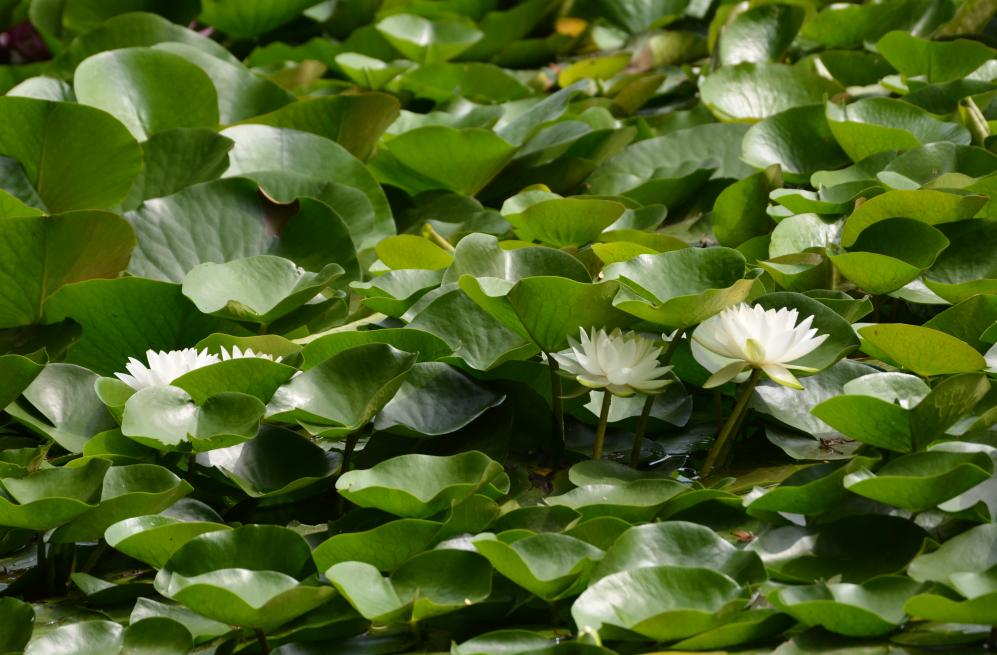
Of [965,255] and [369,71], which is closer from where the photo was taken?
[965,255]

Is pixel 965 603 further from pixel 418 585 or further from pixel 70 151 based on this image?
pixel 70 151

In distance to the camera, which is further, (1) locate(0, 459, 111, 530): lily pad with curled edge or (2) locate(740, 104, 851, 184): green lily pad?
(2) locate(740, 104, 851, 184): green lily pad

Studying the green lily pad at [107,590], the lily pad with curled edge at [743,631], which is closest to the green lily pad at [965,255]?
the lily pad with curled edge at [743,631]

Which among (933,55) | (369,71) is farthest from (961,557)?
(369,71)

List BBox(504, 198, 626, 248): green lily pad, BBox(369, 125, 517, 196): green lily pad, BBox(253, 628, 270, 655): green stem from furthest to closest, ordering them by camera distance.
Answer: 1. BBox(369, 125, 517, 196): green lily pad
2. BBox(504, 198, 626, 248): green lily pad
3. BBox(253, 628, 270, 655): green stem

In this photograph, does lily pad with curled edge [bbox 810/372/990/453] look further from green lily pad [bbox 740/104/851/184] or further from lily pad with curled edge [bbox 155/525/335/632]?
green lily pad [bbox 740/104/851/184]

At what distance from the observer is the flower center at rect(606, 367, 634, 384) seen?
0.73 m

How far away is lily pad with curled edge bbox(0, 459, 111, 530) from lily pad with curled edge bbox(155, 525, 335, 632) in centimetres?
11

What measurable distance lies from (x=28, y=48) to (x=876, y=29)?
237 centimetres

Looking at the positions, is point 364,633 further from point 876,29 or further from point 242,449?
point 876,29

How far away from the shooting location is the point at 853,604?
0.56m

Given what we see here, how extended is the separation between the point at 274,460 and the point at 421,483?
190 mm

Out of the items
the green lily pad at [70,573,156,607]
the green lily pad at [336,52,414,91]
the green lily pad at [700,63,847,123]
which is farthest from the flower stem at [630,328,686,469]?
the green lily pad at [336,52,414,91]

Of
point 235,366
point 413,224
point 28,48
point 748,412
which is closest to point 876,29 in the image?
point 413,224
